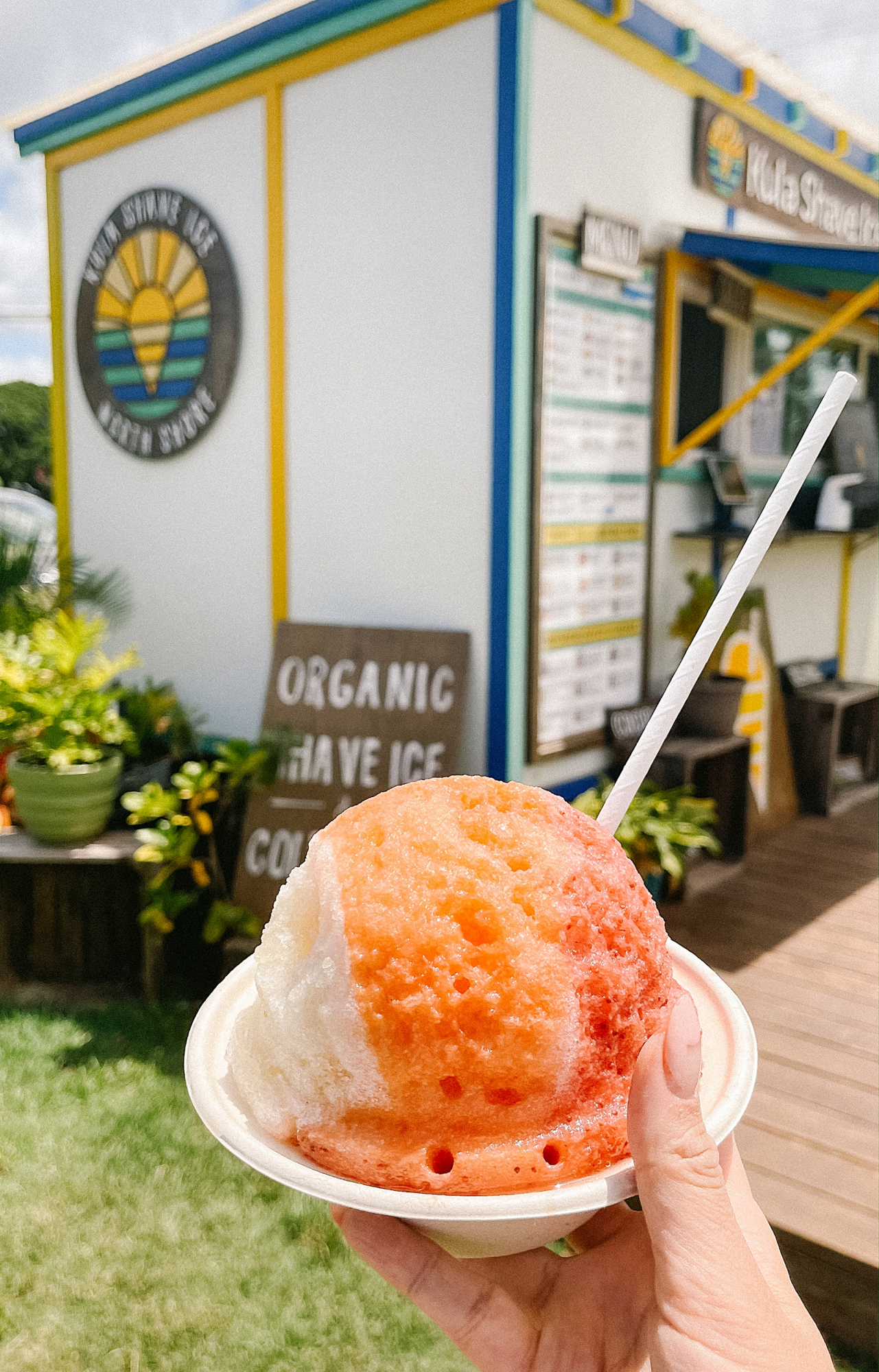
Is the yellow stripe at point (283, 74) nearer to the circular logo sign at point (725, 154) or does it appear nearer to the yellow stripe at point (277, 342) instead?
the yellow stripe at point (277, 342)

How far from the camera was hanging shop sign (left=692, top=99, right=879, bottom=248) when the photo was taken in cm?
480

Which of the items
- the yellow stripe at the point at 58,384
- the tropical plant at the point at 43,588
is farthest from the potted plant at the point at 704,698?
the yellow stripe at the point at 58,384

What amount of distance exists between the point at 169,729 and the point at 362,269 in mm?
2382

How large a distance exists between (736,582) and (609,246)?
349 cm

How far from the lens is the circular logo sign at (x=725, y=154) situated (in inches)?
190

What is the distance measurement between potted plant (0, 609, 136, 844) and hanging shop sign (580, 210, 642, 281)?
2.57 m

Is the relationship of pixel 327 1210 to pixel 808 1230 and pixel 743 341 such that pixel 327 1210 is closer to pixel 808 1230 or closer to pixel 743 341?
pixel 808 1230

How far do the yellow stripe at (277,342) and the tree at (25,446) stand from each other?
909 centimetres

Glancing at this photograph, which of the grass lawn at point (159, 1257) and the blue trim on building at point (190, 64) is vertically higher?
the blue trim on building at point (190, 64)

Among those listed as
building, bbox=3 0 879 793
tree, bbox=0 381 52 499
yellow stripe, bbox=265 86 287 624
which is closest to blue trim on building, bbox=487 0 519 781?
building, bbox=3 0 879 793

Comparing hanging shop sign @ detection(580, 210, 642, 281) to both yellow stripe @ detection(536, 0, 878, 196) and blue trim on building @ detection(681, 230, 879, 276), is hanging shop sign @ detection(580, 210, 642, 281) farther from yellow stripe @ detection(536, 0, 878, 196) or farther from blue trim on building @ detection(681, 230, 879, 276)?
yellow stripe @ detection(536, 0, 878, 196)

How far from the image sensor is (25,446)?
13.2 metres

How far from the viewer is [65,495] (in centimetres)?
608

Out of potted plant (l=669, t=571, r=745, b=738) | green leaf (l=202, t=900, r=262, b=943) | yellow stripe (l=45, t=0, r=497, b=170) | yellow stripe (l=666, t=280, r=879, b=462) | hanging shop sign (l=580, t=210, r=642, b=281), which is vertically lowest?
green leaf (l=202, t=900, r=262, b=943)
